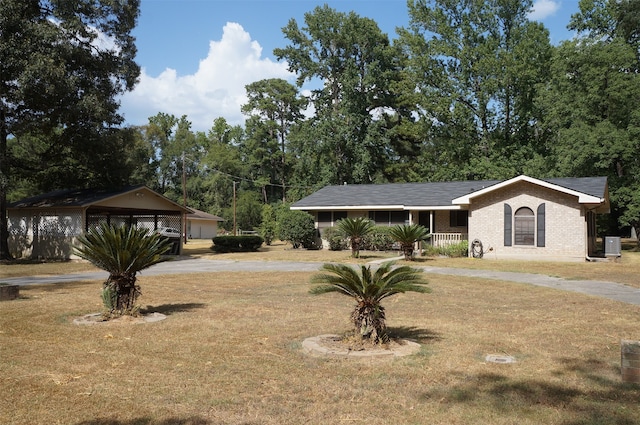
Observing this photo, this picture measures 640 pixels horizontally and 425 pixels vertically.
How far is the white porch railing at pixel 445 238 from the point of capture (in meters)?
28.2

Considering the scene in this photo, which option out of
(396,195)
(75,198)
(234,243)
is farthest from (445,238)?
(75,198)

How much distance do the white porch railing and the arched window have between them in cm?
374

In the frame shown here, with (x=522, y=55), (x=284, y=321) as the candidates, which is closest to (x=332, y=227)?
(x=522, y=55)

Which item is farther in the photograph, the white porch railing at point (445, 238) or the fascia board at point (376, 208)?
the fascia board at point (376, 208)

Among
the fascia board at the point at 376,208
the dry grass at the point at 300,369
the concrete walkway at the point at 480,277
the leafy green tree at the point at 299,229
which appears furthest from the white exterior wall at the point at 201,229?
the dry grass at the point at 300,369

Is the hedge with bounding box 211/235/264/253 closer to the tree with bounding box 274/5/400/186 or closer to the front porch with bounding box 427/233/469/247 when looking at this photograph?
the front porch with bounding box 427/233/469/247

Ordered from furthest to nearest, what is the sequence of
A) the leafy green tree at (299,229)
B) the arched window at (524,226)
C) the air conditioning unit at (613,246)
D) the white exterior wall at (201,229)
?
the white exterior wall at (201,229) < the leafy green tree at (299,229) < the arched window at (524,226) < the air conditioning unit at (613,246)

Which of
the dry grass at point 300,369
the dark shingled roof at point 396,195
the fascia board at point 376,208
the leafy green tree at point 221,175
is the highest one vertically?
the leafy green tree at point 221,175

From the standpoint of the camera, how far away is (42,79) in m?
23.3

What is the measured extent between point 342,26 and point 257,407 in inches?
1925

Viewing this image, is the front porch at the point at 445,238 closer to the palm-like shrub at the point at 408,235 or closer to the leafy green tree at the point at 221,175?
the palm-like shrub at the point at 408,235

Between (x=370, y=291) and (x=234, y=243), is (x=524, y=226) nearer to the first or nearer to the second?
(x=234, y=243)

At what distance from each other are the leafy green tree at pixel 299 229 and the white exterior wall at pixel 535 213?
10.6 m

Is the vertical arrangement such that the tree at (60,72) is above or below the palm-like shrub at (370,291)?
above
